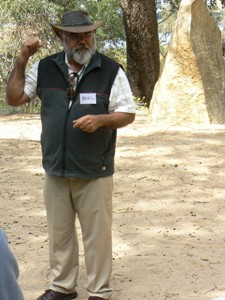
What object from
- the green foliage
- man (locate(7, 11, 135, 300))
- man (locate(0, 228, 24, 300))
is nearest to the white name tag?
man (locate(7, 11, 135, 300))

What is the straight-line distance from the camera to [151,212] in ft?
19.8

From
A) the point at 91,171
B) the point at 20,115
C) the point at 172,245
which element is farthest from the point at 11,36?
the point at 91,171

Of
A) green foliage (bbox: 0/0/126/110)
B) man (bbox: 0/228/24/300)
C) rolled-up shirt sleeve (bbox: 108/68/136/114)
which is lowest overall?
man (bbox: 0/228/24/300)

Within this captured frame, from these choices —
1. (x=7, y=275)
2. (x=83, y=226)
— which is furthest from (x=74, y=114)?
(x=7, y=275)

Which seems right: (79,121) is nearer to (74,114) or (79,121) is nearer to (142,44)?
(74,114)

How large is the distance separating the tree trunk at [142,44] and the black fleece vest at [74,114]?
31.4 ft

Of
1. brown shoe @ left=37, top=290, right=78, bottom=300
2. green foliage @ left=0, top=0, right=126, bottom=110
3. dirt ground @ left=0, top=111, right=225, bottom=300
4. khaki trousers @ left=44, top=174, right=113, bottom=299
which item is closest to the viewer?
khaki trousers @ left=44, top=174, right=113, bottom=299

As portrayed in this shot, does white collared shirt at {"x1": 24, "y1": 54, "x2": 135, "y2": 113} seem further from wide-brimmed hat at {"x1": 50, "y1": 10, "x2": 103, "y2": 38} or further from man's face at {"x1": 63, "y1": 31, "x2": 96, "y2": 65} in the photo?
wide-brimmed hat at {"x1": 50, "y1": 10, "x2": 103, "y2": 38}

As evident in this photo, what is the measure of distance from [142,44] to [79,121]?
1001 centimetres

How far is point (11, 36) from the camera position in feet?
49.5

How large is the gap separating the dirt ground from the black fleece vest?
961 mm

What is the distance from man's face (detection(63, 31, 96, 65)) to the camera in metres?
3.84

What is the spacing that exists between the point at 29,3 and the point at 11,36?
2.72 feet

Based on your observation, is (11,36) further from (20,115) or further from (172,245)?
(172,245)
